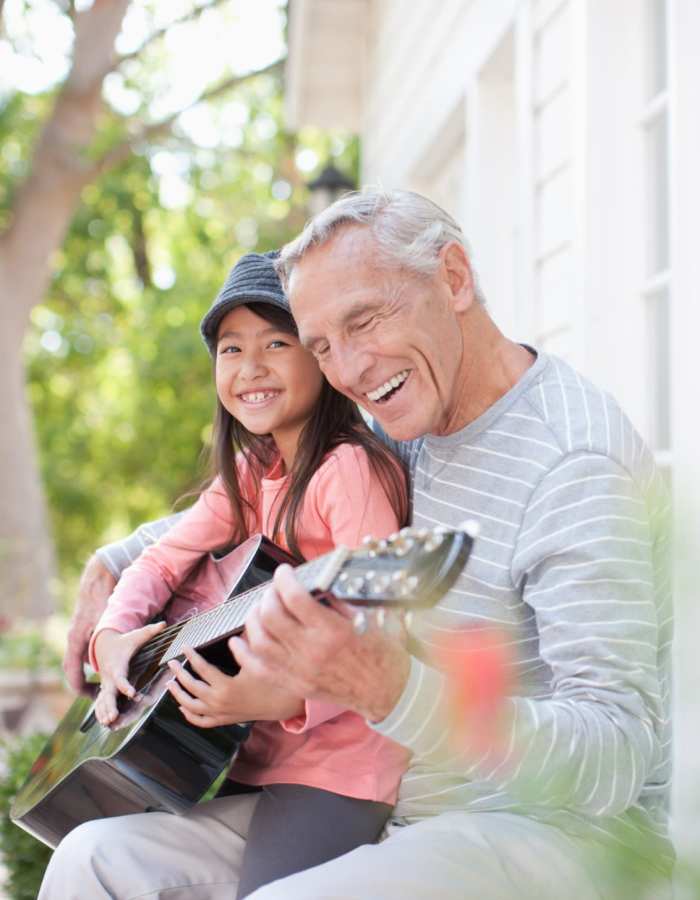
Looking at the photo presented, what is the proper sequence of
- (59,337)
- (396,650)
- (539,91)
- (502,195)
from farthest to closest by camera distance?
(59,337) → (502,195) → (539,91) → (396,650)

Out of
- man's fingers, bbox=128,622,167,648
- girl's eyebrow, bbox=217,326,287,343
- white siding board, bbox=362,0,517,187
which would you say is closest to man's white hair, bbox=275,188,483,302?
girl's eyebrow, bbox=217,326,287,343

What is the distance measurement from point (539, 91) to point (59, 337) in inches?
568

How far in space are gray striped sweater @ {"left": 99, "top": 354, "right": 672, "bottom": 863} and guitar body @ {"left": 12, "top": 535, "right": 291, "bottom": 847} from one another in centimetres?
29

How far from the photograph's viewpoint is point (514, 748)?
55.3 inches

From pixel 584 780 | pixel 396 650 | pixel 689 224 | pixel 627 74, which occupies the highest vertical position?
pixel 627 74

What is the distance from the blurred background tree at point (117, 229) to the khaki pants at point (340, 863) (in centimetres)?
683

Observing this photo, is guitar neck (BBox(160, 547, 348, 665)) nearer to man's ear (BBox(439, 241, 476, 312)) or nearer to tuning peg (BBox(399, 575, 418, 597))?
tuning peg (BBox(399, 575, 418, 597))

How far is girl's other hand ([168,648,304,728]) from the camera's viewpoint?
1.60 m

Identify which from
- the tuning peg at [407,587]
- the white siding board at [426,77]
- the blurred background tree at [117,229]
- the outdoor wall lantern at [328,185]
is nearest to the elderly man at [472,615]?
the tuning peg at [407,587]

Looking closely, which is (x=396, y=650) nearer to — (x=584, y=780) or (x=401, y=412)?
(x=584, y=780)

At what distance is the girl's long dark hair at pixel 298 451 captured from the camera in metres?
1.96

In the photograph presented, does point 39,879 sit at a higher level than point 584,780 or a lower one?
lower

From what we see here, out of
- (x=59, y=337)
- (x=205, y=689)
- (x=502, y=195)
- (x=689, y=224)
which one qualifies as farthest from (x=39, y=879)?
(x=59, y=337)

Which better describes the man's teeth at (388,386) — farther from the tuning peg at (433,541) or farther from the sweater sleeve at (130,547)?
the sweater sleeve at (130,547)
